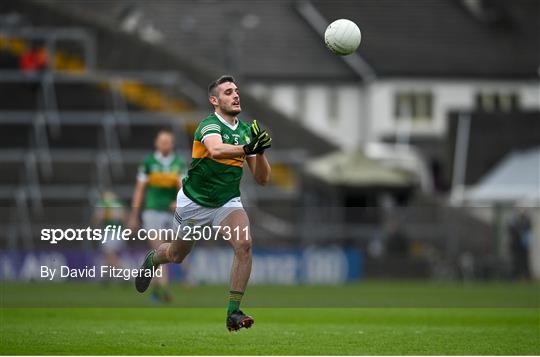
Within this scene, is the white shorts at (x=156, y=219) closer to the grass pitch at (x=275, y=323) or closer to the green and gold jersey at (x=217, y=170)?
the grass pitch at (x=275, y=323)

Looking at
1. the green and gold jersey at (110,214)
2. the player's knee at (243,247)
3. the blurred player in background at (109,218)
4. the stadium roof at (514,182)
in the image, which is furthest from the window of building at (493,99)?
the player's knee at (243,247)

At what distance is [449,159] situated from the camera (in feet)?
169

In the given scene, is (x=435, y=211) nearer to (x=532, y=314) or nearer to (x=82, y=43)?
(x=82, y=43)

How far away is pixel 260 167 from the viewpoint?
14.8m

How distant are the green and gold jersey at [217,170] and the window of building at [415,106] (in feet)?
183

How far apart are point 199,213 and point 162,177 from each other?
314 inches

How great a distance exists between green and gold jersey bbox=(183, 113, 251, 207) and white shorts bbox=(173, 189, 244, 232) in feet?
0.19

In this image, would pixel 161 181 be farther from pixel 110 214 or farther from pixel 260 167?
pixel 260 167

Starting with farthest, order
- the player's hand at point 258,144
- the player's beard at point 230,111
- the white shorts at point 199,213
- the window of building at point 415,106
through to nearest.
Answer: the window of building at point 415,106
the white shorts at point 199,213
the player's beard at point 230,111
the player's hand at point 258,144

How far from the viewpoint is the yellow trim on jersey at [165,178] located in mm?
22812

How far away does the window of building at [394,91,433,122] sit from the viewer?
2771 inches

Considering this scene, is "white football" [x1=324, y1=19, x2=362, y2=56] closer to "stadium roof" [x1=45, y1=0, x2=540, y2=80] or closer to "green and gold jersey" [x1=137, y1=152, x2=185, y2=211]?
"green and gold jersey" [x1=137, y1=152, x2=185, y2=211]

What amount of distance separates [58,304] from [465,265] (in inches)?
707

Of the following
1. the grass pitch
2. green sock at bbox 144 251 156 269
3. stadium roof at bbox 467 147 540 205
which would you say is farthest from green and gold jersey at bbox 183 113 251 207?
stadium roof at bbox 467 147 540 205
